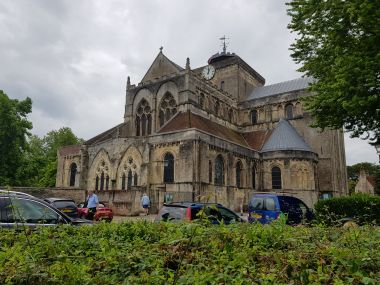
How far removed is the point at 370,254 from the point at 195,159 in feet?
71.2

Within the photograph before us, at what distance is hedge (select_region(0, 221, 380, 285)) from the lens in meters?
2.88

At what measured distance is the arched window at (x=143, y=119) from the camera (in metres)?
35.6

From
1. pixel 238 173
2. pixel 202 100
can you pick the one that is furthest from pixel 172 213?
pixel 202 100

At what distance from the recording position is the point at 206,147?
1048 inches

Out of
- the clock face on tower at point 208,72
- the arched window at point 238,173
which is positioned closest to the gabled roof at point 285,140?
the arched window at point 238,173

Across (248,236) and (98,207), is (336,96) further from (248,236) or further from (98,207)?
(98,207)

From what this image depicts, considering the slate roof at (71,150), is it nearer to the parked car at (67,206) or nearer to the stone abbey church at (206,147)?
the stone abbey church at (206,147)

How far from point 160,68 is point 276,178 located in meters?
17.7

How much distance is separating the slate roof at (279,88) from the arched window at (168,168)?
21.0 m

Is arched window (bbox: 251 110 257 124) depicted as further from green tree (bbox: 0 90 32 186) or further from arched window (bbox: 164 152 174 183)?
green tree (bbox: 0 90 32 186)

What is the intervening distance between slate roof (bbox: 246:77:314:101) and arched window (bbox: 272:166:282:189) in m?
13.4

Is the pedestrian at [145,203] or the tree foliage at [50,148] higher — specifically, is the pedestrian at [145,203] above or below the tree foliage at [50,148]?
below

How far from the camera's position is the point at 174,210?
35.8ft

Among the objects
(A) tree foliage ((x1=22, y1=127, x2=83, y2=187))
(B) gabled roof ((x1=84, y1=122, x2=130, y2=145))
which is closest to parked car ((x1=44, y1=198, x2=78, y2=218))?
(B) gabled roof ((x1=84, y1=122, x2=130, y2=145))
